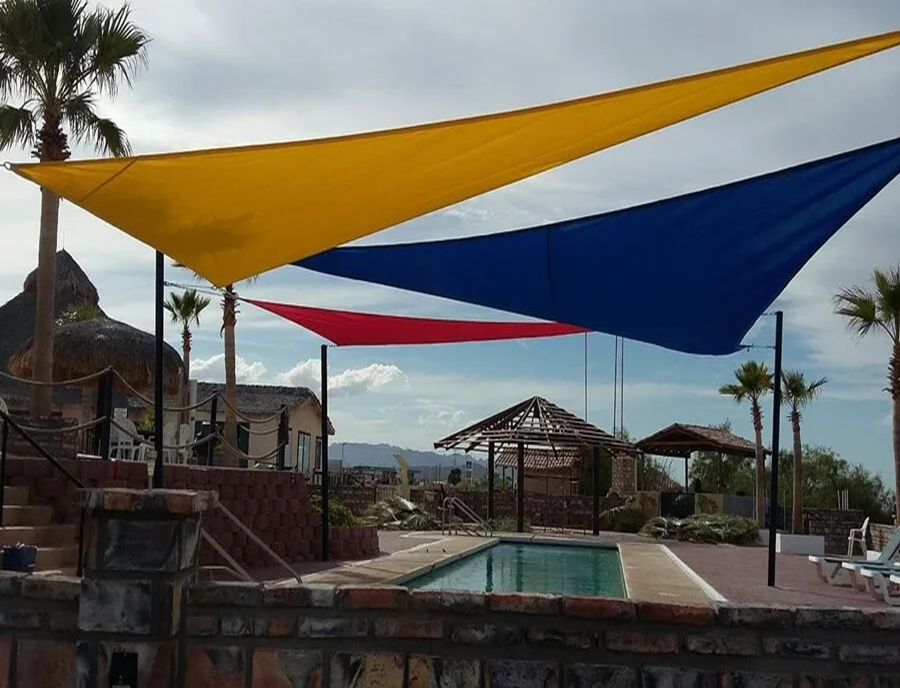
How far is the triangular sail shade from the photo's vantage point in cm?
505

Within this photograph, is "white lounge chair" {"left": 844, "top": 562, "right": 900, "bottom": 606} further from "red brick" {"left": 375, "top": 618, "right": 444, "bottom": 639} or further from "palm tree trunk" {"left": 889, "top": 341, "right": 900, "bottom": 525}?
"palm tree trunk" {"left": 889, "top": 341, "right": 900, "bottom": 525}

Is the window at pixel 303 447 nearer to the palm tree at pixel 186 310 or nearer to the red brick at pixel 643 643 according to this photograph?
the palm tree at pixel 186 310

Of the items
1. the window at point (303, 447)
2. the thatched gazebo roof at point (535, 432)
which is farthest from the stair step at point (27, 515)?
the window at point (303, 447)

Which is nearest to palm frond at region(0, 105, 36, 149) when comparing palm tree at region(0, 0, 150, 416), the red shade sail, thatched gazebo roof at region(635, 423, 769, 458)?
palm tree at region(0, 0, 150, 416)

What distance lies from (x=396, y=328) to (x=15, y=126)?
19.9ft

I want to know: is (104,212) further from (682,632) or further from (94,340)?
(94,340)

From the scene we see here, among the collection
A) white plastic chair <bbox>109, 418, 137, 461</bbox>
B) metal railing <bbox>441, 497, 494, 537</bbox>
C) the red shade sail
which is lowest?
metal railing <bbox>441, 497, 494, 537</bbox>

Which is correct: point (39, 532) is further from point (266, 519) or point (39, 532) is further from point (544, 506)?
point (544, 506)

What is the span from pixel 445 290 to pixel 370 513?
39.4 ft

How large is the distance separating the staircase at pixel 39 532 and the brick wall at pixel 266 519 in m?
1.01

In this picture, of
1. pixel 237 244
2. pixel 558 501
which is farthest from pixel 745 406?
pixel 237 244

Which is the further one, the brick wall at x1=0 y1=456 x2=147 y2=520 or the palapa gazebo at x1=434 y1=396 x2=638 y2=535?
the palapa gazebo at x1=434 y1=396 x2=638 y2=535

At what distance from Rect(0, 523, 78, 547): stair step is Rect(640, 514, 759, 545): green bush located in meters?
13.3

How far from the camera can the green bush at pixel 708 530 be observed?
1781cm
